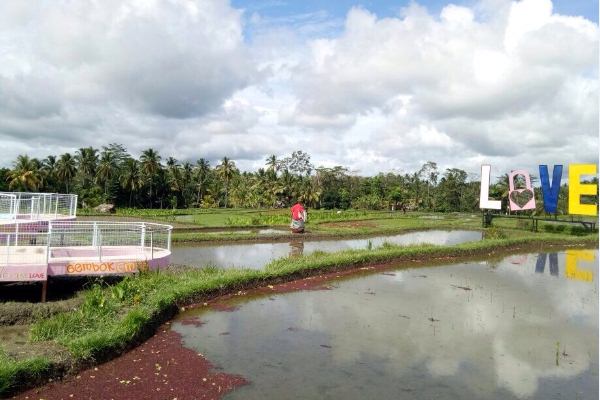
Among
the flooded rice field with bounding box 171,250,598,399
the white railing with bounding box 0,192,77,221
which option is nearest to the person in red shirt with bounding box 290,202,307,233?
the white railing with bounding box 0,192,77,221

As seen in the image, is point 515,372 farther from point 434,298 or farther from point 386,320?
point 434,298

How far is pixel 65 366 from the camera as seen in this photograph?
8070 mm

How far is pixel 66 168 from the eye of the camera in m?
60.9

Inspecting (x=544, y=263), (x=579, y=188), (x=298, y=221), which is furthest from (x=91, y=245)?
(x=579, y=188)

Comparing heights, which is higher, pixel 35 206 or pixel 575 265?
pixel 35 206

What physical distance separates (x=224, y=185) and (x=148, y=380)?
71219mm

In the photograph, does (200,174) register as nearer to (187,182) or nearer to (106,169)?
(187,182)

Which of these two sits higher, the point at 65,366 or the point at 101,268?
the point at 101,268

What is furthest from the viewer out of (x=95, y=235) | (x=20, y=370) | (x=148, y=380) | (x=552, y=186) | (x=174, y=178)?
(x=174, y=178)

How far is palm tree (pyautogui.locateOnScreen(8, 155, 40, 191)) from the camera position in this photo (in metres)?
55.7

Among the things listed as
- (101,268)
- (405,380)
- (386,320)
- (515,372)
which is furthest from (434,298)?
(101,268)

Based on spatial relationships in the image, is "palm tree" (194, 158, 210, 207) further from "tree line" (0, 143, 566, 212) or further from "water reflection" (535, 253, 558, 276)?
"water reflection" (535, 253, 558, 276)

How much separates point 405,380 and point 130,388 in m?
4.72

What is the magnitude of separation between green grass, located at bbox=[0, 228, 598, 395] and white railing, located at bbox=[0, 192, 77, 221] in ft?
24.0
